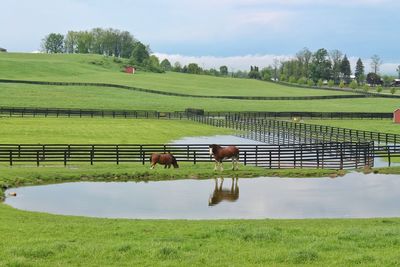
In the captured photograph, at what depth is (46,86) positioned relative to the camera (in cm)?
11925

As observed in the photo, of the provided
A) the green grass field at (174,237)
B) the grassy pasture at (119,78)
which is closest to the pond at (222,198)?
the green grass field at (174,237)

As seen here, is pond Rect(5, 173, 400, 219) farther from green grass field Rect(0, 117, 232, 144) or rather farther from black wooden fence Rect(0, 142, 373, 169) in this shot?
green grass field Rect(0, 117, 232, 144)

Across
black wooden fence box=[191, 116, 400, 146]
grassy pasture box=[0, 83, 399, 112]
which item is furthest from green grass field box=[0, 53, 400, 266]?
grassy pasture box=[0, 83, 399, 112]

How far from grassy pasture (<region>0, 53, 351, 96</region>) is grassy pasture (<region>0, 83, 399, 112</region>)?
1881 cm

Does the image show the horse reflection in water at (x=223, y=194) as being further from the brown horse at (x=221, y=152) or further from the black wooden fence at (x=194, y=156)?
the black wooden fence at (x=194, y=156)

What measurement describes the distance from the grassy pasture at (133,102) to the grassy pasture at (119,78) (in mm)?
18810

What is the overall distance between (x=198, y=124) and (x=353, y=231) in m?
56.6

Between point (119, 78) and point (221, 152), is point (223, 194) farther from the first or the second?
point (119, 78)

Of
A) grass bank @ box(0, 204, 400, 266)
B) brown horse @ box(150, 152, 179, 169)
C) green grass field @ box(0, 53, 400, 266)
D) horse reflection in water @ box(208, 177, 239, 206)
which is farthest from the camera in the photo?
brown horse @ box(150, 152, 179, 169)

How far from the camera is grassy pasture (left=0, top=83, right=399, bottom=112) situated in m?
96.7

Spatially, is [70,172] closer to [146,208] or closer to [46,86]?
[146,208]

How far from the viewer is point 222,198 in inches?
939

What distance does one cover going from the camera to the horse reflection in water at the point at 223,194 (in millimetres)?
23352

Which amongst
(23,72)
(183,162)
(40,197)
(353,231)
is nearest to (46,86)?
(23,72)
